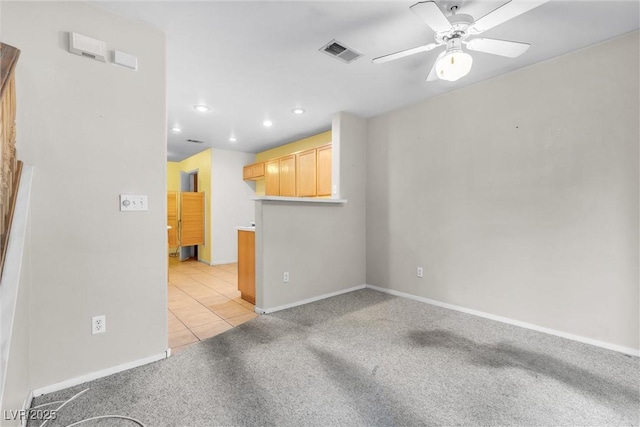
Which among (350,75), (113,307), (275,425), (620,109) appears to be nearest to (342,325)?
(275,425)

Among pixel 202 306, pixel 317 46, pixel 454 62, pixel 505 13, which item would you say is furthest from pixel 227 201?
pixel 505 13

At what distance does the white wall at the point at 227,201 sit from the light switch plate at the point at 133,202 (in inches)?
156

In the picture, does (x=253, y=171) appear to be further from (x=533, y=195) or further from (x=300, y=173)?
(x=533, y=195)

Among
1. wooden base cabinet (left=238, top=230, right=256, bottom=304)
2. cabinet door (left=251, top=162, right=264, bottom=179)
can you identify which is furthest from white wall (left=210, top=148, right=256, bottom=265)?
A: wooden base cabinet (left=238, top=230, right=256, bottom=304)

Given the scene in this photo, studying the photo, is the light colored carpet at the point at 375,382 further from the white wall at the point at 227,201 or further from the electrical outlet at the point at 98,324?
the white wall at the point at 227,201

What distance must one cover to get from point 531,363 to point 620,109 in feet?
6.78

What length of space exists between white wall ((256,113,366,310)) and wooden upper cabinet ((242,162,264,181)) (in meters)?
2.40

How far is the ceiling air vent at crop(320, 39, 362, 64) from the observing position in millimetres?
2301

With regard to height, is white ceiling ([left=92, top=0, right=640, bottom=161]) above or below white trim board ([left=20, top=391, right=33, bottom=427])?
above

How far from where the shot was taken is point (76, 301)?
5.90ft

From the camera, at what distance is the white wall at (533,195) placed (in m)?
2.23

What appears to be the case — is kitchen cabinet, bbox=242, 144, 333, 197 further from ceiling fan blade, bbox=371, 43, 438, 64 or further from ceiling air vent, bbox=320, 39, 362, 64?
ceiling fan blade, bbox=371, 43, 438, 64

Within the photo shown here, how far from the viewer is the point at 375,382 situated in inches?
72.2

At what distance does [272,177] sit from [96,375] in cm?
405
